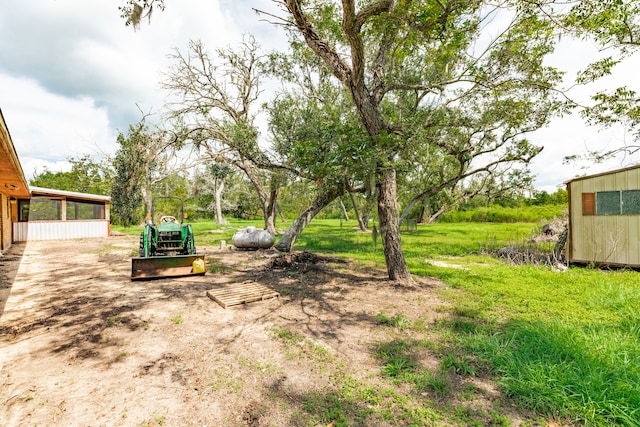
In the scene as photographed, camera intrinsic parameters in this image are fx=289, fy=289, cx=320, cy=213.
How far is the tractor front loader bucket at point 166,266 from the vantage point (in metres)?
6.39

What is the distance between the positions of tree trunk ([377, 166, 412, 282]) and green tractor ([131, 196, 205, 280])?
4328 mm

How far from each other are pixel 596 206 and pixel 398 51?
6.93 meters

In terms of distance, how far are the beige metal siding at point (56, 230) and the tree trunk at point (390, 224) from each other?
1736cm

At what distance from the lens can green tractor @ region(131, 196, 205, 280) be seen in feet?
21.2

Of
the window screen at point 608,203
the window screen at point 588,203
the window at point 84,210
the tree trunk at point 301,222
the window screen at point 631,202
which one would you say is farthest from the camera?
the window at point 84,210

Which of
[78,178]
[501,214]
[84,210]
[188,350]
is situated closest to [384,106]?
[188,350]

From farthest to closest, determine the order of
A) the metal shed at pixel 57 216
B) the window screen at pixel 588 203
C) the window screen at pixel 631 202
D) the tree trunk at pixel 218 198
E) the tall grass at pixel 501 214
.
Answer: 1. the tall grass at pixel 501 214
2. the tree trunk at pixel 218 198
3. the metal shed at pixel 57 216
4. the window screen at pixel 588 203
5. the window screen at pixel 631 202

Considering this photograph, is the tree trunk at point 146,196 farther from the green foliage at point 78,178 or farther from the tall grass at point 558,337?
the green foliage at point 78,178

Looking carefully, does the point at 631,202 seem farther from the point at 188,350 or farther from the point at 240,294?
the point at 188,350

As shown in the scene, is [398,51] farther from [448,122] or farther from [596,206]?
[596,206]

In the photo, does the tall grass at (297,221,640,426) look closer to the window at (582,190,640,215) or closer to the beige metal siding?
the window at (582,190,640,215)

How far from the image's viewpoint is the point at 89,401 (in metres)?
2.41

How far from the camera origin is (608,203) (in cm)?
782

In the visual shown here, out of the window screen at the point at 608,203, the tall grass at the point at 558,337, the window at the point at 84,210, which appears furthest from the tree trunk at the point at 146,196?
the window screen at the point at 608,203
